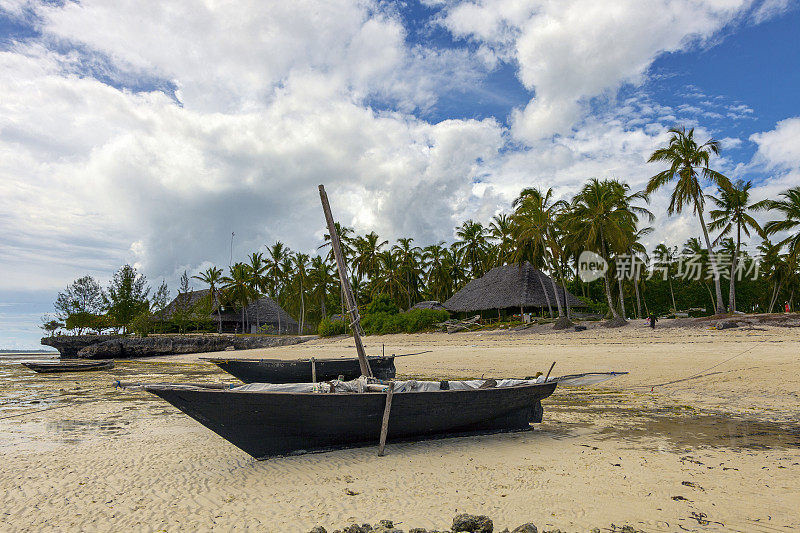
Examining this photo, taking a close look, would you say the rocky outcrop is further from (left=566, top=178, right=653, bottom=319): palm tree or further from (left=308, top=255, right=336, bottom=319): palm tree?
(left=566, top=178, right=653, bottom=319): palm tree

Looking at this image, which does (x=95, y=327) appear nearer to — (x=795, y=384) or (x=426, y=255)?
(x=426, y=255)

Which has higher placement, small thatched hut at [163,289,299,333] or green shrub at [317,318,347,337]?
small thatched hut at [163,289,299,333]

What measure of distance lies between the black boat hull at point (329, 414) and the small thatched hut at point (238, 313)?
43488mm

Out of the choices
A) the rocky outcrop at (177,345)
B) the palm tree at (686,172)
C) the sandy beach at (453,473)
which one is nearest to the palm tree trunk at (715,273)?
the palm tree at (686,172)

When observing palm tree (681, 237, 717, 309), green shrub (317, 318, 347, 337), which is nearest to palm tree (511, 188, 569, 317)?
green shrub (317, 318, 347, 337)

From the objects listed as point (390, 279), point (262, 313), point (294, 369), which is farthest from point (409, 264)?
point (294, 369)

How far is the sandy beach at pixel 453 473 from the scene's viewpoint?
3.75 meters

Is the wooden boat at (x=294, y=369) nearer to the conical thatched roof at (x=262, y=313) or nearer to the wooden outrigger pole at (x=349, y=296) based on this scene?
the wooden outrigger pole at (x=349, y=296)

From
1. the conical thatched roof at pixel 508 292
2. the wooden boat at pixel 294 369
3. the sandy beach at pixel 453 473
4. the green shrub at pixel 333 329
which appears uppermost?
the conical thatched roof at pixel 508 292

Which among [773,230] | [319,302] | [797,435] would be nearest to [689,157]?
[773,230]

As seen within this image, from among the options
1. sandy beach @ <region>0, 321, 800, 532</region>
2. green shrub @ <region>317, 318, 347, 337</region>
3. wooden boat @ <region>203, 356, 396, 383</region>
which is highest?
green shrub @ <region>317, 318, 347, 337</region>

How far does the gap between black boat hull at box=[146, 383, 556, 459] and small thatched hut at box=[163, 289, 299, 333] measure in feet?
143

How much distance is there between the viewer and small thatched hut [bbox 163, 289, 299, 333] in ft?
159

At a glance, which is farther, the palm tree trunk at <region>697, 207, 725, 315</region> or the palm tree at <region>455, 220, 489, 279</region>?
the palm tree at <region>455, 220, 489, 279</region>
